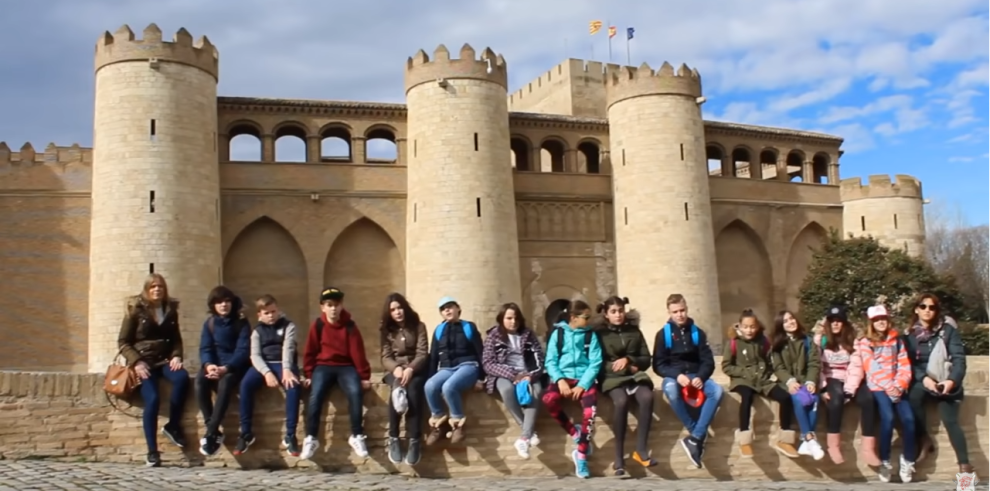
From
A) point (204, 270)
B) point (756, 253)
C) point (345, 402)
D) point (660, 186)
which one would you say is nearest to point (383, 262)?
point (204, 270)

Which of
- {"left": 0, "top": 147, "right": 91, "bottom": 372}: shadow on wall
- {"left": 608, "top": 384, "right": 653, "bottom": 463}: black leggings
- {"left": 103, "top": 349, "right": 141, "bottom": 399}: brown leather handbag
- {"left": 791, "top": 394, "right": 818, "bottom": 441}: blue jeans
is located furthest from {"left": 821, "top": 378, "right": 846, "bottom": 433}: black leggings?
{"left": 0, "top": 147, "right": 91, "bottom": 372}: shadow on wall

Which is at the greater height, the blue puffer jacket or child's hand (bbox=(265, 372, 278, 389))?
the blue puffer jacket

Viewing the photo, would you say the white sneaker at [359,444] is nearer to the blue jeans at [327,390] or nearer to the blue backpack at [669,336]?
the blue jeans at [327,390]

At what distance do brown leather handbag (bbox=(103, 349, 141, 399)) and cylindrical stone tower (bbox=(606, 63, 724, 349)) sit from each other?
1799 centimetres

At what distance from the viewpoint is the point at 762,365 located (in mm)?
9445

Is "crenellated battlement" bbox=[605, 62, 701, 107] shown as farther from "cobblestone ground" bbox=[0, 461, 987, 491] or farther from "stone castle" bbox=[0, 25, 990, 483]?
"cobblestone ground" bbox=[0, 461, 987, 491]

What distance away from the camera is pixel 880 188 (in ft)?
100

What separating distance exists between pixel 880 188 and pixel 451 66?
49.1 feet

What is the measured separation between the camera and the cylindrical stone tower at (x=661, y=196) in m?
25.6

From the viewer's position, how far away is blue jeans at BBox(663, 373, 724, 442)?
9.09 meters

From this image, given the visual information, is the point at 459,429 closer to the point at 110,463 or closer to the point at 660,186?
the point at 110,463

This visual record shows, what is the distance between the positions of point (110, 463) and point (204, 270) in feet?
46.4

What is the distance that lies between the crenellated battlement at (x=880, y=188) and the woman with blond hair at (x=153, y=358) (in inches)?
1044

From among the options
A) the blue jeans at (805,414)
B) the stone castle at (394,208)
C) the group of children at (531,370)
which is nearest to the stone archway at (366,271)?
the stone castle at (394,208)
